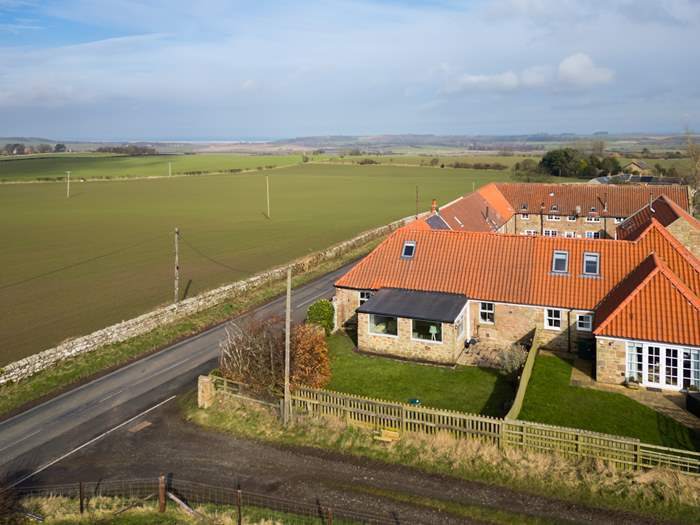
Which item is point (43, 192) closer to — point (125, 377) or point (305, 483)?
point (125, 377)

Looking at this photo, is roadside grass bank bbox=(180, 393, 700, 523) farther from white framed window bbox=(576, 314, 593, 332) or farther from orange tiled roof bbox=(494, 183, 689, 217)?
orange tiled roof bbox=(494, 183, 689, 217)

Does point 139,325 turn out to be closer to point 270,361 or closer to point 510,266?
point 270,361

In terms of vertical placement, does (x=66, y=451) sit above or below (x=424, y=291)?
below

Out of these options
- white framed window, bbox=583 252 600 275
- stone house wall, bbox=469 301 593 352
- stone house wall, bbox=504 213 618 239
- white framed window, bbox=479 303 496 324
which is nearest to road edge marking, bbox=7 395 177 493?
stone house wall, bbox=469 301 593 352

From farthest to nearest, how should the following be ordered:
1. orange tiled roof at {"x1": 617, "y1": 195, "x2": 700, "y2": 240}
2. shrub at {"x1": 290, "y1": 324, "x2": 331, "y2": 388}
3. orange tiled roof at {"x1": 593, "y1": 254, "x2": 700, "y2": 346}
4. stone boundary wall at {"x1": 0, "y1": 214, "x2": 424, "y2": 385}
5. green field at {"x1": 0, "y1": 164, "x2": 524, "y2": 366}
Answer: orange tiled roof at {"x1": 617, "y1": 195, "x2": 700, "y2": 240} → green field at {"x1": 0, "y1": 164, "x2": 524, "y2": 366} → stone boundary wall at {"x1": 0, "y1": 214, "x2": 424, "y2": 385} → shrub at {"x1": 290, "y1": 324, "x2": 331, "y2": 388} → orange tiled roof at {"x1": 593, "y1": 254, "x2": 700, "y2": 346}

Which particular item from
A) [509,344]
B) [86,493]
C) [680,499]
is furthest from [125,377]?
[680,499]

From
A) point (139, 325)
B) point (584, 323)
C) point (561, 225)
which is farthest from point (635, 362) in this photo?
point (561, 225)
